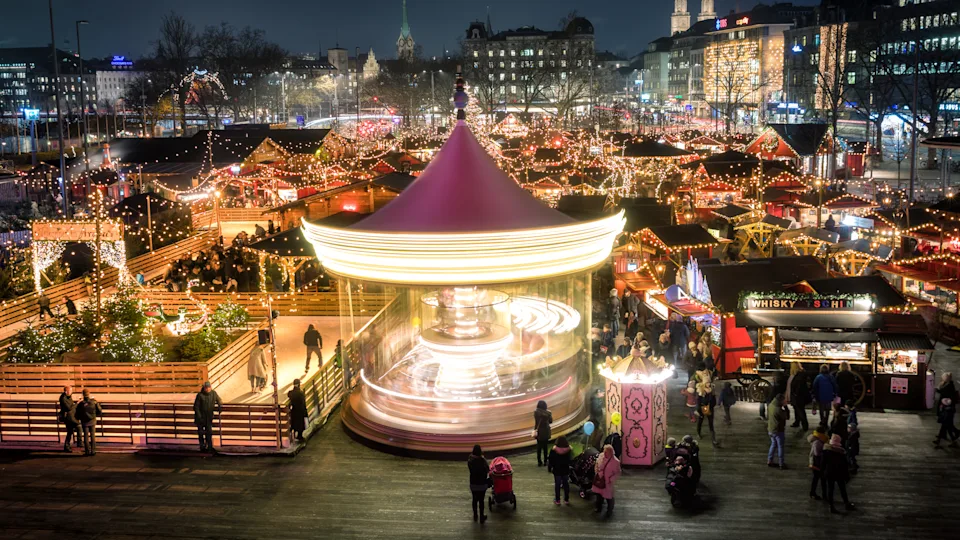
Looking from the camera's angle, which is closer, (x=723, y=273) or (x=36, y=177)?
(x=723, y=273)

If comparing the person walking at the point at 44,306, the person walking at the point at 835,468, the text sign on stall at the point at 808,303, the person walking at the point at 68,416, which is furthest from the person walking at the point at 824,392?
the person walking at the point at 44,306

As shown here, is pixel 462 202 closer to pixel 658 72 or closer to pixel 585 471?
pixel 585 471

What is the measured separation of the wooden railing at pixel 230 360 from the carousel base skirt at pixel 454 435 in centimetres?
418

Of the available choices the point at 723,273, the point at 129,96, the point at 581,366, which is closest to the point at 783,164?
the point at 723,273

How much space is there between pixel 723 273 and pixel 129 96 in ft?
338

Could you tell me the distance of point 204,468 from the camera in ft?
41.5

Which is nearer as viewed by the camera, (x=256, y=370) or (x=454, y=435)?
(x=454, y=435)

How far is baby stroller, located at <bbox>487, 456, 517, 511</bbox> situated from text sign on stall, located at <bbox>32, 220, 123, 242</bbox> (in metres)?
13.7

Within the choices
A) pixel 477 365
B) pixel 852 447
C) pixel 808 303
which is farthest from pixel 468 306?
pixel 808 303

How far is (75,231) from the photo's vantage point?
20844mm

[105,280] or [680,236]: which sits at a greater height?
[680,236]

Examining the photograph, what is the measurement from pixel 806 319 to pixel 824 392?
7.13 ft

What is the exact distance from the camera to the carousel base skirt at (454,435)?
506 inches

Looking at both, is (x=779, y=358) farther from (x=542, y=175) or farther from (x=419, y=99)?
(x=419, y=99)
